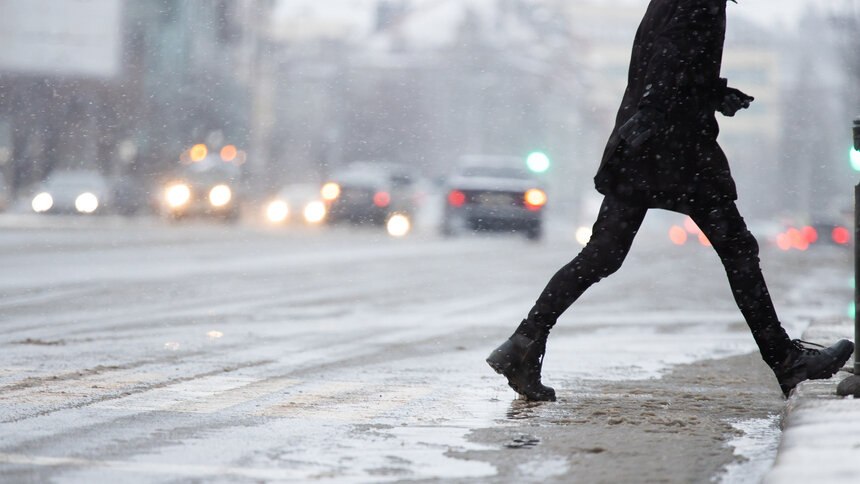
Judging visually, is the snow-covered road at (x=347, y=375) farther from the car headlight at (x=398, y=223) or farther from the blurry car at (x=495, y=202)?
the car headlight at (x=398, y=223)

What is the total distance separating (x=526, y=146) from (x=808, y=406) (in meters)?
78.0

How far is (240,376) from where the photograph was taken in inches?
251

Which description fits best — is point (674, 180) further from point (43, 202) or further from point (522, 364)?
point (43, 202)

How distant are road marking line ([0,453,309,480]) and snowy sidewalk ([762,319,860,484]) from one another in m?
1.38

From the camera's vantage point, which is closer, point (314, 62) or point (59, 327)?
point (59, 327)

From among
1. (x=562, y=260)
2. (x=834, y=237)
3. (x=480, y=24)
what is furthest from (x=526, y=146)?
(x=562, y=260)

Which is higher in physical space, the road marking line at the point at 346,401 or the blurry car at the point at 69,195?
the blurry car at the point at 69,195

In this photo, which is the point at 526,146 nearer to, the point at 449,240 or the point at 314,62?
the point at 314,62

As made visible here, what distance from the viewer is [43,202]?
35094 millimetres

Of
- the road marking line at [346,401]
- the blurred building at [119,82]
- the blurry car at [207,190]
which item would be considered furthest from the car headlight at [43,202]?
the road marking line at [346,401]

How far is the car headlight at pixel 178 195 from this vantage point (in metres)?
34.2

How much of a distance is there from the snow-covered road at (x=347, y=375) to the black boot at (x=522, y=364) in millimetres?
93

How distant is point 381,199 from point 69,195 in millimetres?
7826

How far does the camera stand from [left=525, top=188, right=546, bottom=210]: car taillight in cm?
2716
